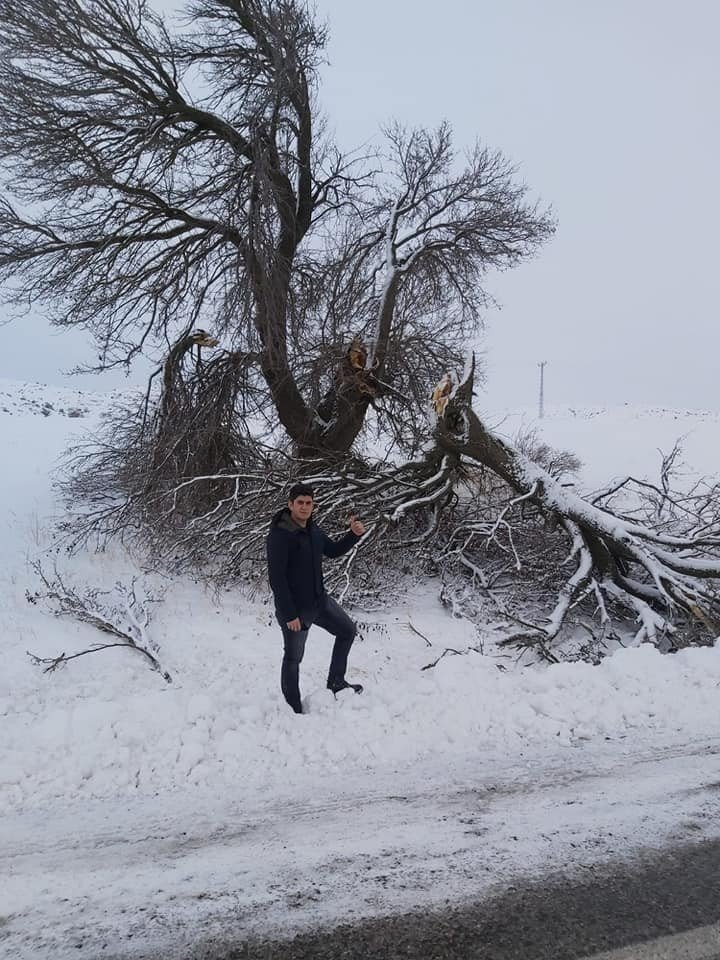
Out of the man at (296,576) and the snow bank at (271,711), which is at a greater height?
the man at (296,576)

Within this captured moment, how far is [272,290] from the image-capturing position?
7996 mm

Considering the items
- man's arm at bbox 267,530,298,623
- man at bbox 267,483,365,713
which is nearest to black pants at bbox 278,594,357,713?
man at bbox 267,483,365,713

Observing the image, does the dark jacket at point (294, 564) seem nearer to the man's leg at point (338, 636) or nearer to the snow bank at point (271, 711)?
the man's leg at point (338, 636)

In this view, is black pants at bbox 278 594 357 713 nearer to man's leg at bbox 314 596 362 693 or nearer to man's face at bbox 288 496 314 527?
man's leg at bbox 314 596 362 693

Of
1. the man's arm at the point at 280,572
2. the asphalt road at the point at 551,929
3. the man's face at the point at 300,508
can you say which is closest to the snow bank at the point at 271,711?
the man's arm at the point at 280,572

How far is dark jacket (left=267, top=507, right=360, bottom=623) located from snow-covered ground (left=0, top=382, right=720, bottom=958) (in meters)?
0.79

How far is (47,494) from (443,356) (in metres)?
7.34

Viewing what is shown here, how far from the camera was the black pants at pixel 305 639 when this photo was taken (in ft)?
14.7

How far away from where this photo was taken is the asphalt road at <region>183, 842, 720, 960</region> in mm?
2277

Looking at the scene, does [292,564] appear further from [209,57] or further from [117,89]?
[209,57]

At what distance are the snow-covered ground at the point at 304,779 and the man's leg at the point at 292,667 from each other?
0.38 ft

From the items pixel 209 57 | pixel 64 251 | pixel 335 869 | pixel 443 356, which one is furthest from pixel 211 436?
pixel 335 869

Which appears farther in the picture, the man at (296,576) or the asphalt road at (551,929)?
the man at (296,576)

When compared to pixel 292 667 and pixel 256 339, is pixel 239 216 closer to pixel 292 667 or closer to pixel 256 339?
pixel 256 339
